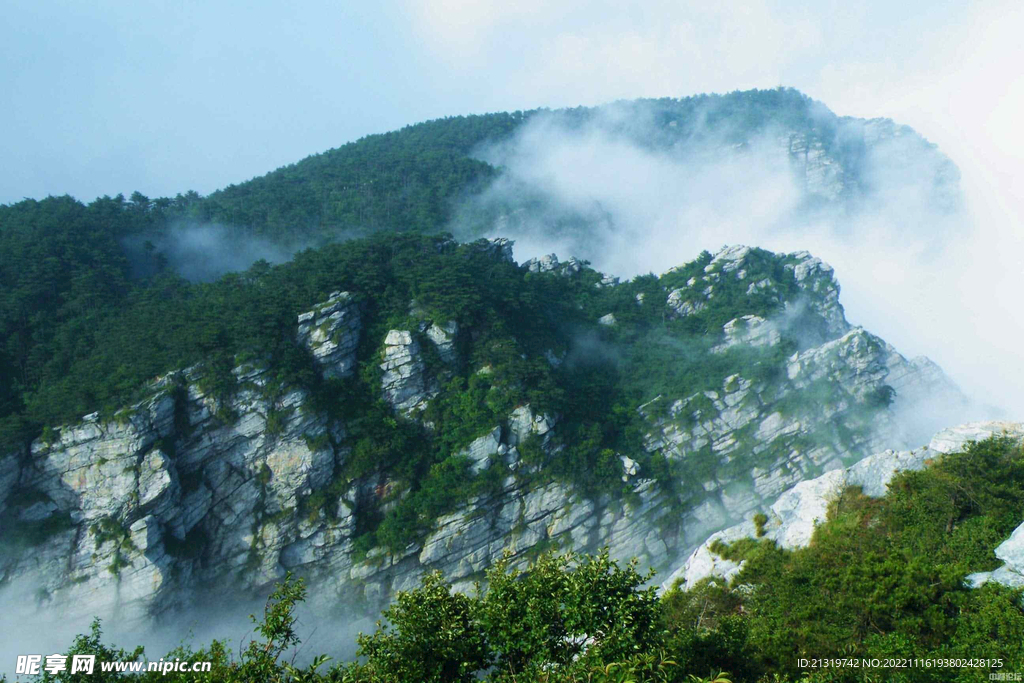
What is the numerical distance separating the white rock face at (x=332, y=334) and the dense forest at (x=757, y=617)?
1401 inches

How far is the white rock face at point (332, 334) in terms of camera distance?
53594 millimetres

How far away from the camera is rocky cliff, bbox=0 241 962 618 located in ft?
139

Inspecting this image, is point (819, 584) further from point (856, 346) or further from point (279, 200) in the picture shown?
point (279, 200)

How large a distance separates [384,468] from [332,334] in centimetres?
1240

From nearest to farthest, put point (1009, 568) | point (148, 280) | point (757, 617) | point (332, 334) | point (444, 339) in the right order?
point (1009, 568)
point (757, 617)
point (332, 334)
point (444, 339)
point (148, 280)

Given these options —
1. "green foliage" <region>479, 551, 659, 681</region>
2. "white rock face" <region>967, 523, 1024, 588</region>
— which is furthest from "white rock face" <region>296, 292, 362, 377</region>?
"white rock face" <region>967, 523, 1024, 588</region>

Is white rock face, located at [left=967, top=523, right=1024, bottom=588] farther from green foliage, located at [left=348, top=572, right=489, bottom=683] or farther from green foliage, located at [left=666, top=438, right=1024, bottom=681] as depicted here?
green foliage, located at [left=348, top=572, right=489, bottom=683]

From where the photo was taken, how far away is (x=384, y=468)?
170 ft

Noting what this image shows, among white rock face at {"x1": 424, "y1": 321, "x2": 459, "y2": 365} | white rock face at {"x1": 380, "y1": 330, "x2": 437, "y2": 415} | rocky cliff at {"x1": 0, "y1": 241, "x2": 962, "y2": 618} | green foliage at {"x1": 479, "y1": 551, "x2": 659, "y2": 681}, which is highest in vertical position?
white rock face at {"x1": 424, "y1": 321, "x2": 459, "y2": 365}

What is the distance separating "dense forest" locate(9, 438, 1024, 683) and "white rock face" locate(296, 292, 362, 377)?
117 feet

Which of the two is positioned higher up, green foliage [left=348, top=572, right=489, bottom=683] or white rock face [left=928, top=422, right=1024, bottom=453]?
white rock face [left=928, top=422, right=1024, bottom=453]

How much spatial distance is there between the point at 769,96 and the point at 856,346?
116 meters

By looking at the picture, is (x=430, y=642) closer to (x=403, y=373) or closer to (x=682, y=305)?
(x=403, y=373)

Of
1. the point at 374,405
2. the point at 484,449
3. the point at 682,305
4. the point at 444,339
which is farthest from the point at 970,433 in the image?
the point at 682,305
